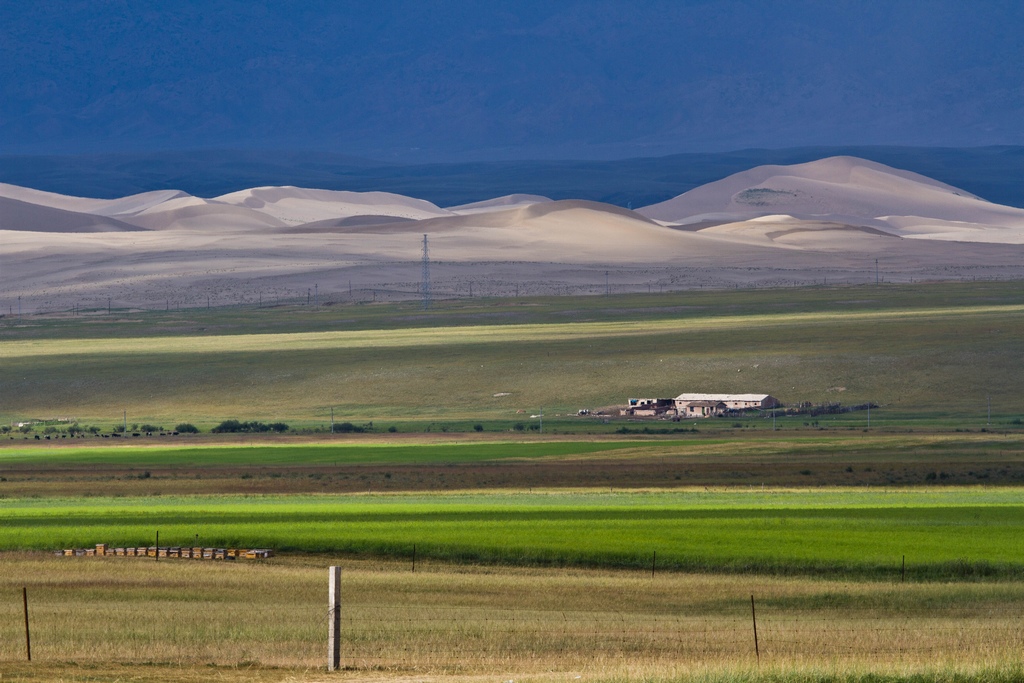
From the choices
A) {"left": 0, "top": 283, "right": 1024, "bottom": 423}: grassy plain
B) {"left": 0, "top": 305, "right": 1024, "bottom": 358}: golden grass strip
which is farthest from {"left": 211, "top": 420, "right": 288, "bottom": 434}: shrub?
{"left": 0, "top": 305, "right": 1024, "bottom": 358}: golden grass strip

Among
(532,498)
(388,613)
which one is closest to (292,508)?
(532,498)

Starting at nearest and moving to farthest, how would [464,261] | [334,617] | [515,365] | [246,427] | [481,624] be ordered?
[334,617] < [481,624] < [246,427] < [515,365] < [464,261]

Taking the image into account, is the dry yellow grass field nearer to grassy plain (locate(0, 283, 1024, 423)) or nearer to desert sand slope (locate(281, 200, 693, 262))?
grassy plain (locate(0, 283, 1024, 423))

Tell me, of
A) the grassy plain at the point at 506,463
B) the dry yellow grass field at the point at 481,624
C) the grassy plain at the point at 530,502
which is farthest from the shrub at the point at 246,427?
the dry yellow grass field at the point at 481,624

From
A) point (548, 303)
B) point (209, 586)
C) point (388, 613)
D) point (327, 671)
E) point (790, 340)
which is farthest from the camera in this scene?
point (548, 303)

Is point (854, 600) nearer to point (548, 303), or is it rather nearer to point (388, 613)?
point (388, 613)

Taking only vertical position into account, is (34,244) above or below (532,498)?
above

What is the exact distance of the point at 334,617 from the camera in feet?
52.1

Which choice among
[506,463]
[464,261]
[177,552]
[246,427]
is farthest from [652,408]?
[464,261]

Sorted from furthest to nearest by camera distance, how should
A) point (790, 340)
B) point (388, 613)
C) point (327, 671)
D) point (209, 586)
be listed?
point (790, 340) → point (209, 586) → point (388, 613) → point (327, 671)

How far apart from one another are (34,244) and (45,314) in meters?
49.0

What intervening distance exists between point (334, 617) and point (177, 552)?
13.6 meters

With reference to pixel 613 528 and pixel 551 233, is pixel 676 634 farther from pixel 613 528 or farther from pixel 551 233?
pixel 551 233

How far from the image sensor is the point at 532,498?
130 feet
